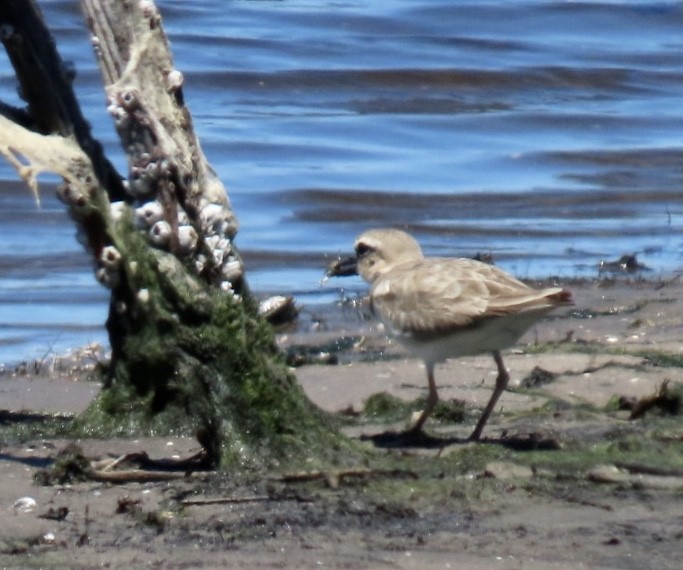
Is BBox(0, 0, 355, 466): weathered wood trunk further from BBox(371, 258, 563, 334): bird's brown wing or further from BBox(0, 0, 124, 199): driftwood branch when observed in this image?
BBox(371, 258, 563, 334): bird's brown wing

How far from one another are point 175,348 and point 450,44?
13748mm

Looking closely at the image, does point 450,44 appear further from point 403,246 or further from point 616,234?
point 403,246

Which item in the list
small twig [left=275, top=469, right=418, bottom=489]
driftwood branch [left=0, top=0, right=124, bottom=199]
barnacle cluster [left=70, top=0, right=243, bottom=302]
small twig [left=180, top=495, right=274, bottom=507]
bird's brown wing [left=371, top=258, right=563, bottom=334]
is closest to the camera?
small twig [left=180, top=495, right=274, bottom=507]

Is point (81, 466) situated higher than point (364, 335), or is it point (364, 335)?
point (81, 466)

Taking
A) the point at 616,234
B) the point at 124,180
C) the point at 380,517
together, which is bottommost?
the point at 616,234

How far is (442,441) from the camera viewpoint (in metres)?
5.46

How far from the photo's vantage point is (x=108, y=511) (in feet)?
14.3

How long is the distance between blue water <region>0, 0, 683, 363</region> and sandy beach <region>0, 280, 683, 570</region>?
2779 millimetres

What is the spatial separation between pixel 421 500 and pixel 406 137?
33.2 feet

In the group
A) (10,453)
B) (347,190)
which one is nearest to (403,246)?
(10,453)

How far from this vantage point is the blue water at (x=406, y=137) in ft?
33.9

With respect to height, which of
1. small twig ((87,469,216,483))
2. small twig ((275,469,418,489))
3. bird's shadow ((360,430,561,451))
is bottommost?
bird's shadow ((360,430,561,451))

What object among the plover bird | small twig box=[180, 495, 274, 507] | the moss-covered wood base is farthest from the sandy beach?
the plover bird

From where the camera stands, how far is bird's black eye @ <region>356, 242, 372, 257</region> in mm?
6176
